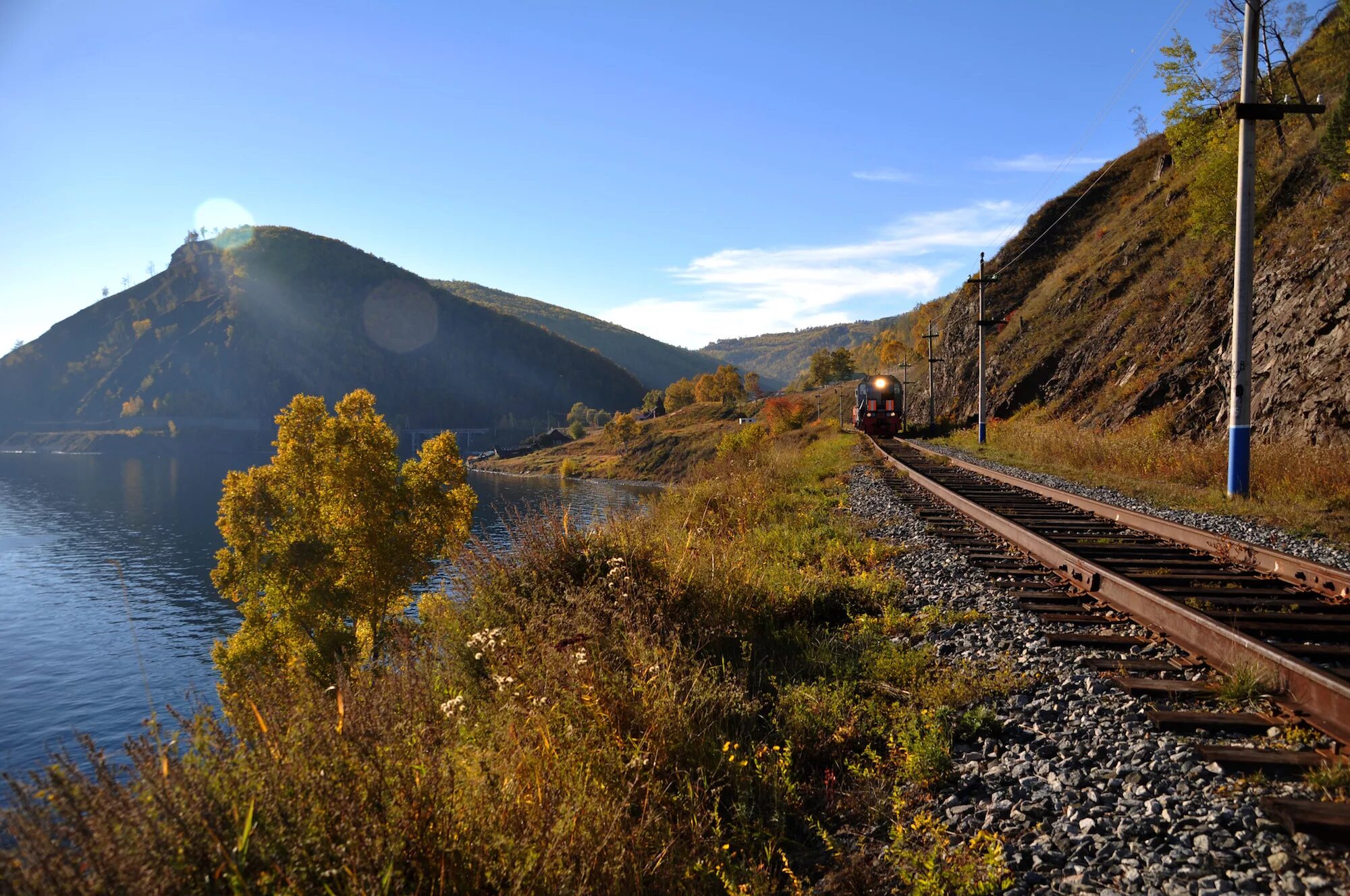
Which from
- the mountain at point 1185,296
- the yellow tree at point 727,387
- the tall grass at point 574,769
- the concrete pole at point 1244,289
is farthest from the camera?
the yellow tree at point 727,387

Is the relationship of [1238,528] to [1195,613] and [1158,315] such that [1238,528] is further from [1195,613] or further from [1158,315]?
[1158,315]

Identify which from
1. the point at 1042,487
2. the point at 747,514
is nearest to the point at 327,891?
the point at 747,514

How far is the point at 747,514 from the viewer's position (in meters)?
12.3

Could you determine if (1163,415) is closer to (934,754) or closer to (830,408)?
(934,754)

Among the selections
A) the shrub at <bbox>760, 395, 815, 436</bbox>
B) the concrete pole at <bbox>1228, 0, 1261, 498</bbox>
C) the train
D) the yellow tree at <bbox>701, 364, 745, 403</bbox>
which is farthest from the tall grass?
the yellow tree at <bbox>701, 364, 745, 403</bbox>

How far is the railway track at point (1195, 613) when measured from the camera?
126 inches

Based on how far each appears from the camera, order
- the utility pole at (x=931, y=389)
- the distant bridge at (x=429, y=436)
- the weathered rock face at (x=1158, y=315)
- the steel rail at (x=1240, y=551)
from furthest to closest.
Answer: the distant bridge at (x=429, y=436) < the utility pole at (x=931, y=389) < the weathered rock face at (x=1158, y=315) < the steel rail at (x=1240, y=551)

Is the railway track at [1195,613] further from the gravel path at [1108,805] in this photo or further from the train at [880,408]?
the train at [880,408]

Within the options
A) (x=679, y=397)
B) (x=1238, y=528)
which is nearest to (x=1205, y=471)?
(x=1238, y=528)

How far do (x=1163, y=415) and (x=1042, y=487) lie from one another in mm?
10499

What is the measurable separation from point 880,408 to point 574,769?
35.4 m

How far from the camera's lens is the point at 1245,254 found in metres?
10.8

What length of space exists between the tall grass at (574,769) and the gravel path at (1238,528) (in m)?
4.28

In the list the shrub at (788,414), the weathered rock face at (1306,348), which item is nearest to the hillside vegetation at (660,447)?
the shrub at (788,414)
